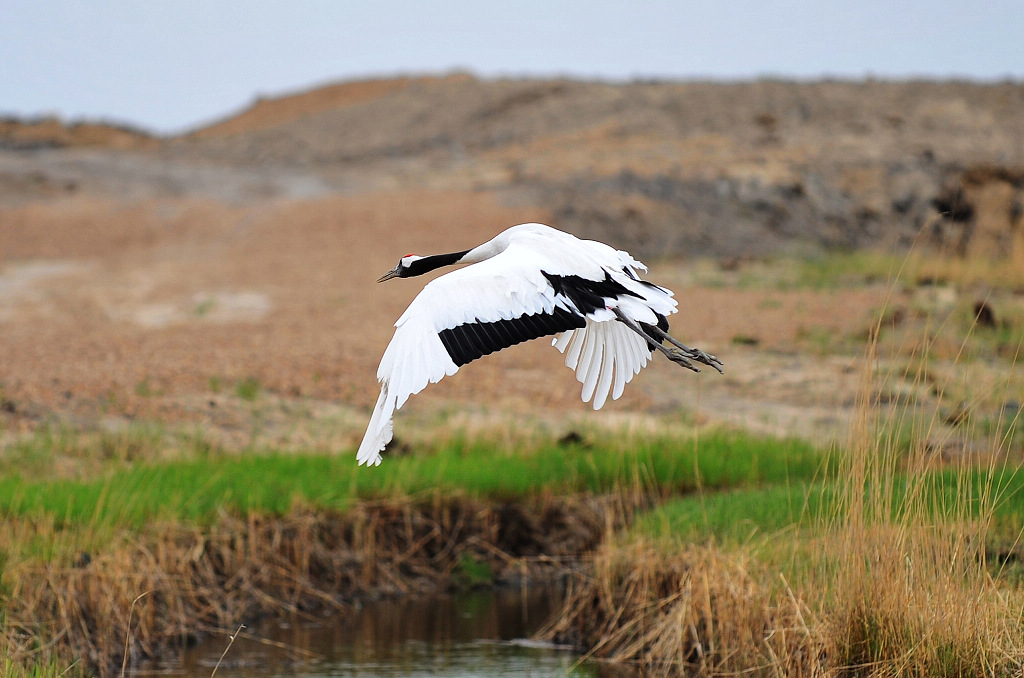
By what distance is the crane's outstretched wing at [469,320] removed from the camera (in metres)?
4.66


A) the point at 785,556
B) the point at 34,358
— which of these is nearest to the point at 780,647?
the point at 785,556

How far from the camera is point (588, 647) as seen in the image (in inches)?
305

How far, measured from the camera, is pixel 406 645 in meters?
7.96

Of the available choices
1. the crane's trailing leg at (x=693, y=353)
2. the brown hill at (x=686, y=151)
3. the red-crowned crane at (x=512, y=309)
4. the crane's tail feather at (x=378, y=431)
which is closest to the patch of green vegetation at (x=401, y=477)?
A: the crane's trailing leg at (x=693, y=353)

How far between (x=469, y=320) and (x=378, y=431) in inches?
26.4

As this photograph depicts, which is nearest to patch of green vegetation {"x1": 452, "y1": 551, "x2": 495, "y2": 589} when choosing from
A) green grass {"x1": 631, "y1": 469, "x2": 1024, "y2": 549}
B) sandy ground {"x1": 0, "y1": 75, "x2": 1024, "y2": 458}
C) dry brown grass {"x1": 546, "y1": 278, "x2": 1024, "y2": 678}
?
green grass {"x1": 631, "y1": 469, "x2": 1024, "y2": 549}

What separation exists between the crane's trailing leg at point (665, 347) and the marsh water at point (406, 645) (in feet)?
7.57

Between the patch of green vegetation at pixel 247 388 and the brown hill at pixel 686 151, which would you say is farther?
the brown hill at pixel 686 151

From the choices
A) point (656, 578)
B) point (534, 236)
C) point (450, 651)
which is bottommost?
point (450, 651)

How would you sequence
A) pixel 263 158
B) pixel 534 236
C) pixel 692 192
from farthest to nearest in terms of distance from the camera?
pixel 263 158 < pixel 692 192 < pixel 534 236

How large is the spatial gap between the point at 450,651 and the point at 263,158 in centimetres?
3320

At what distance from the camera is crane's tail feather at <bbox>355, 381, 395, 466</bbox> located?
4.57 m

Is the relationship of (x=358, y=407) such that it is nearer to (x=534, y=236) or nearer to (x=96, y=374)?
(x=96, y=374)

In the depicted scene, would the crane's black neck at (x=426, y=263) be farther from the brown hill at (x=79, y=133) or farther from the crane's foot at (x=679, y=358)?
the brown hill at (x=79, y=133)
